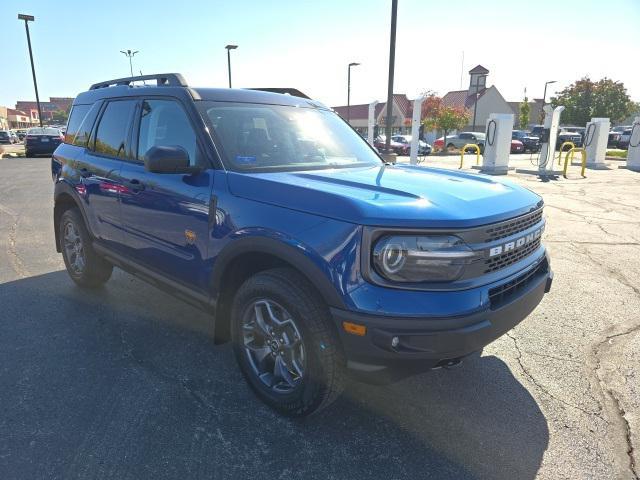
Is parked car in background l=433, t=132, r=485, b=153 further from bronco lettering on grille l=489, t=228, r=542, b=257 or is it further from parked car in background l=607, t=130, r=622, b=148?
bronco lettering on grille l=489, t=228, r=542, b=257

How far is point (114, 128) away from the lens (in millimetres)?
4023

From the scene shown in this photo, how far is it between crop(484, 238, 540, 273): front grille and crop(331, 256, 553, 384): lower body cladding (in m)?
0.10

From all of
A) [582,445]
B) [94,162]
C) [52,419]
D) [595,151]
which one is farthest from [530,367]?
[595,151]

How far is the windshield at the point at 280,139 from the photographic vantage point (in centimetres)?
306

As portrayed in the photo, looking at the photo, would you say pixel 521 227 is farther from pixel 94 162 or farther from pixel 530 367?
pixel 94 162

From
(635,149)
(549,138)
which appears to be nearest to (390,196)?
(549,138)

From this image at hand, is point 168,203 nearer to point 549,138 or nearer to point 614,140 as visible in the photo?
point 549,138

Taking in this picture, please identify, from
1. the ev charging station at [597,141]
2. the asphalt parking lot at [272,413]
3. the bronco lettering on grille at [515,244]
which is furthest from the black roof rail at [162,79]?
the ev charging station at [597,141]

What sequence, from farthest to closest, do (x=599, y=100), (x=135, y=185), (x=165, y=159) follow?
(x=599, y=100) → (x=135, y=185) → (x=165, y=159)

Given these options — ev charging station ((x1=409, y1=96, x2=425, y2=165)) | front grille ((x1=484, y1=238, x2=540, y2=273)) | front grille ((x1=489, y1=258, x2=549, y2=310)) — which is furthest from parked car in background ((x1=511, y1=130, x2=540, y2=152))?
front grille ((x1=484, y1=238, x2=540, y2=273))

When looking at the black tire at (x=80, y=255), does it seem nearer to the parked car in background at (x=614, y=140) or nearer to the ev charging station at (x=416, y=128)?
the ev charging station at (x=416, y=128)

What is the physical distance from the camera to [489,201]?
2527 mm

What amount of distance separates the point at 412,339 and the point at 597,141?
21507 millimetres

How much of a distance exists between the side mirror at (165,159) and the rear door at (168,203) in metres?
0.15
